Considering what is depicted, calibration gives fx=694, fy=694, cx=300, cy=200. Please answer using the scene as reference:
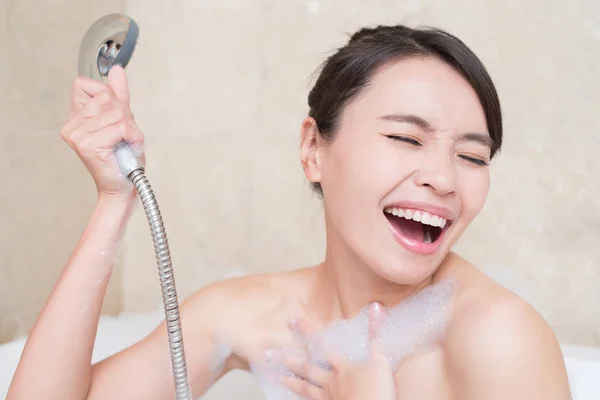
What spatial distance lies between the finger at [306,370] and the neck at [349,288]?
0.08m

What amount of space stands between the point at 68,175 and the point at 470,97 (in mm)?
1208

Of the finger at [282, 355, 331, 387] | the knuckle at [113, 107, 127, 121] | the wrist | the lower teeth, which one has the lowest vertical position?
the finger at [282, 355, 331, 387]

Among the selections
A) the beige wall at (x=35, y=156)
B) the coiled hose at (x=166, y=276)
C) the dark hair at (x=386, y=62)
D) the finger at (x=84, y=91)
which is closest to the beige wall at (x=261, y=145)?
the beige wall at (x=35, y=156)

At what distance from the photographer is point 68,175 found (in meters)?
1.83

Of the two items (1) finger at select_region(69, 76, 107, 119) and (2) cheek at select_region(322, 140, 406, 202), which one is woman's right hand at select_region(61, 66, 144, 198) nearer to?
(1) finger at select_region(69, 76, 107, 119)

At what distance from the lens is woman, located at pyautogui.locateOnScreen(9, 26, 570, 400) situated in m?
0.88

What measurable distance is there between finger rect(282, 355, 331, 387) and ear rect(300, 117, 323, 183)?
293 millimetres

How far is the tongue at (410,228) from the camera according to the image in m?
1.03

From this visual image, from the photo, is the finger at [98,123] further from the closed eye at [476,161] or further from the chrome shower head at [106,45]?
the closed eye at [476,161]

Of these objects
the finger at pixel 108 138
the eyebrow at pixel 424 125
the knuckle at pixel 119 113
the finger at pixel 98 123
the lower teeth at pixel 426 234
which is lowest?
the lower teeth at pixel 426 234

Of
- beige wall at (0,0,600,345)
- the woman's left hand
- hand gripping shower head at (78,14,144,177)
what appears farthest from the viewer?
beige wall at (0,0,600,345)

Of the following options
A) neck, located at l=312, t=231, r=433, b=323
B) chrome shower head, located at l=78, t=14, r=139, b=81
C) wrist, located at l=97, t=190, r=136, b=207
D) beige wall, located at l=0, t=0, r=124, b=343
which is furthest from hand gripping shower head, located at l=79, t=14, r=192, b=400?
beige wall, located at l=0, t=0, r=124, b=343

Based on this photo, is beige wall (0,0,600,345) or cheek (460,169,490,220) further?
beige wall (0,0,600,345)

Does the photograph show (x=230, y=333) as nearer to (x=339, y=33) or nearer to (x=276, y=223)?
(x=276, y=223)
